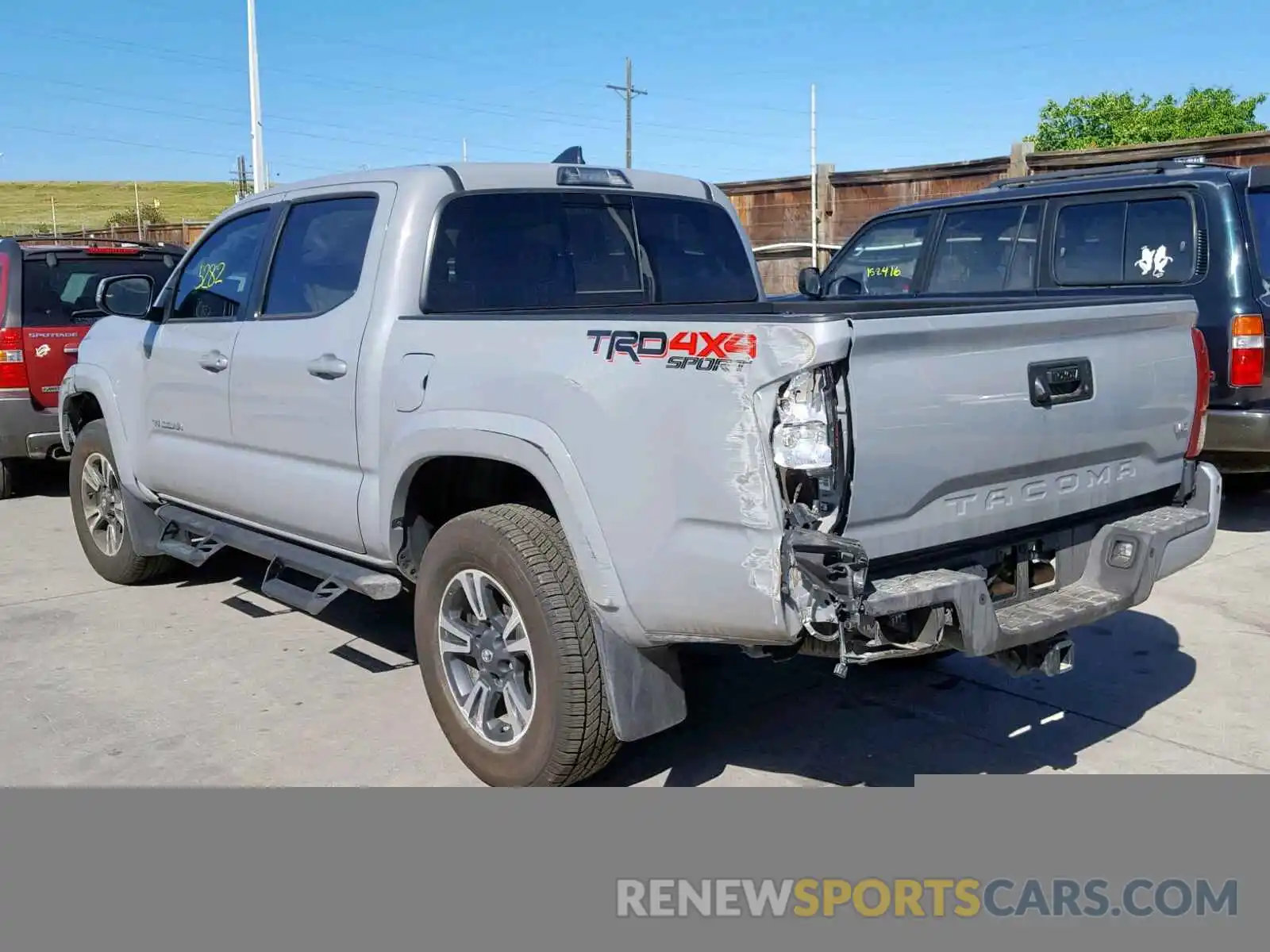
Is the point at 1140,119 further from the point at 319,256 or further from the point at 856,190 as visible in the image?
the point at 319,256

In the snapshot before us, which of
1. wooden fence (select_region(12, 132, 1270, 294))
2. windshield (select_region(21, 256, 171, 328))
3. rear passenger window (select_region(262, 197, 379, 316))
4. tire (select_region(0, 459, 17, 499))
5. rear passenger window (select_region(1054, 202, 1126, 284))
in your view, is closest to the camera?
rear passenger window (select_region(262, 197, 379, 316))

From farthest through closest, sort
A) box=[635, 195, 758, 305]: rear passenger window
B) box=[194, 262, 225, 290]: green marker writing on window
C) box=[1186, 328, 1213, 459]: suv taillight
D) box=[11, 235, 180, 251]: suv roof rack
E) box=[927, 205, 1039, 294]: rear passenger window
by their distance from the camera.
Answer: box=[11, 235, 180, 251]: suv roof rack, box=[927, 205, 1039, 294]: rear passenger window, box=[194, 262, 225, 290]: green marker writing on window, box=[635, 195, 758, 305]: rear passenger window, box=[1186, 328, 1213, 459]: suv taillight

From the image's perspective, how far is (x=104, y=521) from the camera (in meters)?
6.59

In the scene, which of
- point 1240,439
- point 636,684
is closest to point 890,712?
point 636,684

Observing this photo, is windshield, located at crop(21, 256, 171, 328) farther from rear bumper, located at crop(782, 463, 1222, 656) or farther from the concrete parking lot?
rear bumper, located at crop(782, 463, 1222, 656)

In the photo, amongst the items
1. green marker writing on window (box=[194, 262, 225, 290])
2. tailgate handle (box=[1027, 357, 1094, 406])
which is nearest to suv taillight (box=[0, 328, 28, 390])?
green marker writing on window (box=[194, 262, 225, 290])

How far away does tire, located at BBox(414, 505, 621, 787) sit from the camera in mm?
3461

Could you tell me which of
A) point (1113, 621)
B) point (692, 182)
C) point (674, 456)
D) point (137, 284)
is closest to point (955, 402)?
point (674, 456)

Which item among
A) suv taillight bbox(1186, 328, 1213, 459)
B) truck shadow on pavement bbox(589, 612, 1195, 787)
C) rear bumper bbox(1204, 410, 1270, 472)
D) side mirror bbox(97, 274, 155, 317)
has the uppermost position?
side mirror bbox(97, 274, 155, 317)

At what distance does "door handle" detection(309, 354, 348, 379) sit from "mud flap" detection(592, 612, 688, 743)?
1453 millimetres

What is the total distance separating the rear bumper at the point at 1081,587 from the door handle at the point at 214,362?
312 centimetres

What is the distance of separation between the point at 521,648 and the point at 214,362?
7.42ft

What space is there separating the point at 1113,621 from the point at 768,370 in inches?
134

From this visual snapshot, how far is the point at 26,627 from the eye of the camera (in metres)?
5.82
